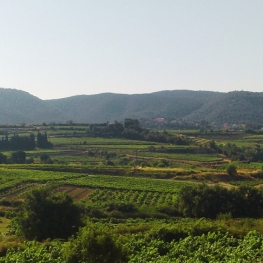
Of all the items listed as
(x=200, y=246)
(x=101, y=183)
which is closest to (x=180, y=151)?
(x=101, y=183)

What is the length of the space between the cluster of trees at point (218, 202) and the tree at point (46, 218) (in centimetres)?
1615

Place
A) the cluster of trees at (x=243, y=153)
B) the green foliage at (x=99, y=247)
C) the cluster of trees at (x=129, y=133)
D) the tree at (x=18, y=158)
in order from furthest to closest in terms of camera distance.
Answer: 1. the cluster of trees at (x=129, y=133)
2. the cluster of trees at (x=243, y=153)
3. the tree at (x=18, y=158)
4. the green foliage at (x=99, y=247)

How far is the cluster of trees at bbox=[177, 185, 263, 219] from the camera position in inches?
1880

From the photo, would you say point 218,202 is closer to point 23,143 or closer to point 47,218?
point 47,218

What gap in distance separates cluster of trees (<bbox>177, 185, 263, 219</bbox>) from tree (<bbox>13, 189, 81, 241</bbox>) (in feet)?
53.0

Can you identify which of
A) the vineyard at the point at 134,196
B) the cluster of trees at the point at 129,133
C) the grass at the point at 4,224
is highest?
the cluster of trees at the point at 129,133

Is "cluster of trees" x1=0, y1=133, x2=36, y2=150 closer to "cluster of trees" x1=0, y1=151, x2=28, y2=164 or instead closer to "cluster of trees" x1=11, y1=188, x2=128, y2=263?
"cluster of trees" x1=0, y1=151, x2=28, y2=164

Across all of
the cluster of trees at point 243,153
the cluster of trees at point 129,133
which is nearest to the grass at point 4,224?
the cluster of trees at point 243,153

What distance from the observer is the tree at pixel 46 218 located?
114 ft

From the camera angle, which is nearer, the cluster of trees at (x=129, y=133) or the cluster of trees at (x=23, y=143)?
the cluster of trees at (x=23, y=143)

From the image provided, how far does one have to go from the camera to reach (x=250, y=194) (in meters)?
48.9

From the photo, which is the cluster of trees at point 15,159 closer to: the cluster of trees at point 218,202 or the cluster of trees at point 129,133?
the cluster of trees at point 129,133

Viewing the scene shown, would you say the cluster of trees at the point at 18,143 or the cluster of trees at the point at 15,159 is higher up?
the cluster of trees at the point at 18,143

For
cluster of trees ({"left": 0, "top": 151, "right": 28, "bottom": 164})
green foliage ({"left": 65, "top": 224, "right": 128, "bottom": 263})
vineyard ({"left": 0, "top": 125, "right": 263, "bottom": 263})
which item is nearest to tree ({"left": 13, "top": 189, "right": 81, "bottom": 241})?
vineyard ({"left": 0, "top": 125, "right": 263, "bottom": 263})
